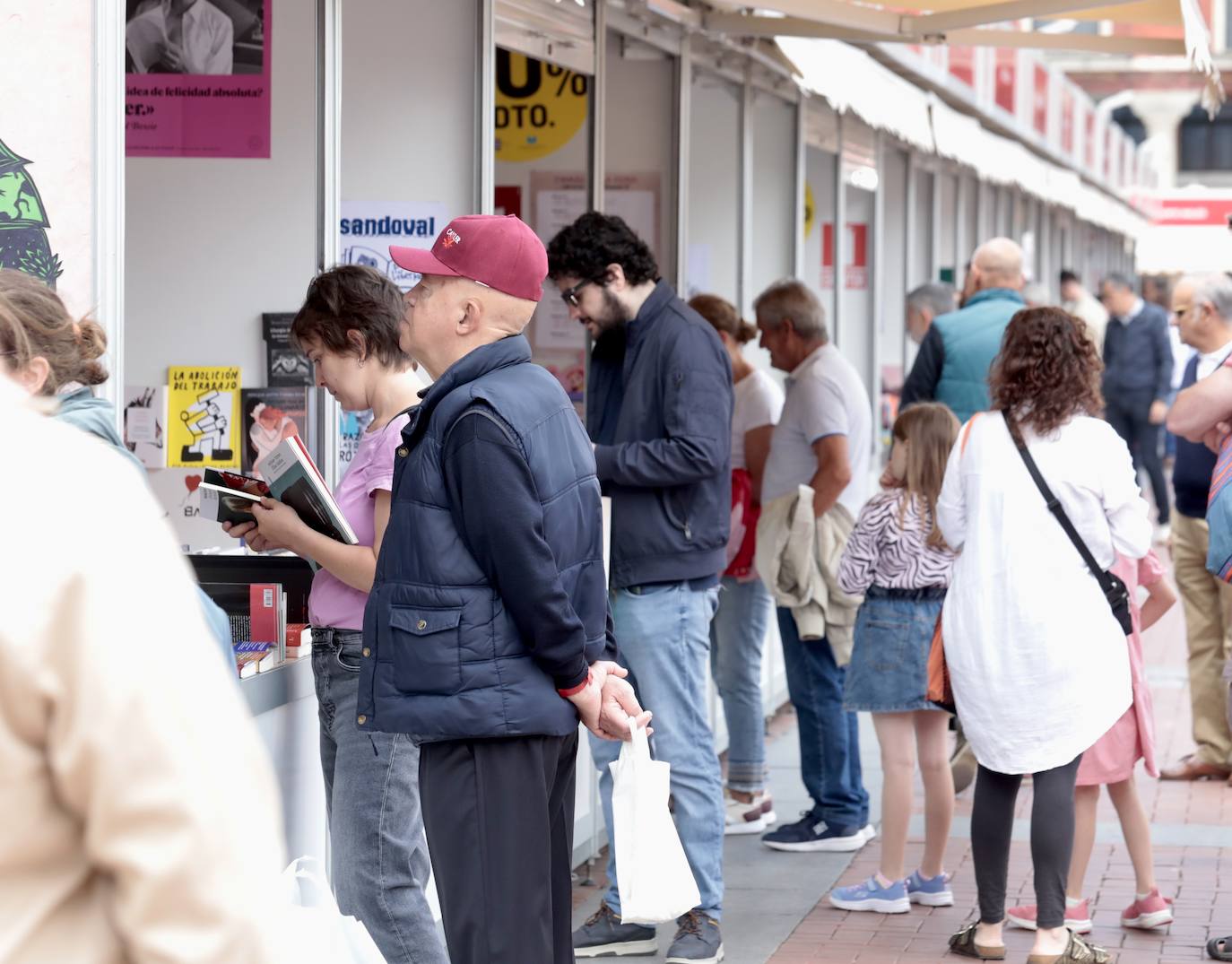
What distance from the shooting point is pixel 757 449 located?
6527mm

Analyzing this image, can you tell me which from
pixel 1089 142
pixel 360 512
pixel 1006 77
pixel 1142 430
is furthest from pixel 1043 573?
pixel 1089 142

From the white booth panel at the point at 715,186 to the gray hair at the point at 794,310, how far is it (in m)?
1.69

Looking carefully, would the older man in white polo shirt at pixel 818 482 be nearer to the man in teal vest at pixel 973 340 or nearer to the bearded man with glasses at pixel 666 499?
the man in teal vest at pixel 973 340

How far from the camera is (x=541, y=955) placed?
3227 millimetres

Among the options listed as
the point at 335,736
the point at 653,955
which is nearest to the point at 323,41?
the point at 335,736

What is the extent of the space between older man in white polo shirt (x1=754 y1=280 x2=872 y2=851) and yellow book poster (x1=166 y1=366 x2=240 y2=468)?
201 centimetres

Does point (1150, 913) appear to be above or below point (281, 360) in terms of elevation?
below

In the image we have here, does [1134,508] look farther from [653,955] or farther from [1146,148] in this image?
[1146,148]

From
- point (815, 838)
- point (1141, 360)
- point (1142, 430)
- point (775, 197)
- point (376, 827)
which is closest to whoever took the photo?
point (376, 827)

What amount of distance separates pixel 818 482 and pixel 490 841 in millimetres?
3148

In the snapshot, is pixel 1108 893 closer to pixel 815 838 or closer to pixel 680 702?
pixel 815 838

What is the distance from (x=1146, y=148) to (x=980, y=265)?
43.1 meters

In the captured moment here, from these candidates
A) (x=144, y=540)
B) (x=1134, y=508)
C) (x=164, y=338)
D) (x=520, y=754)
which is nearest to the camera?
(x=144, y=540)

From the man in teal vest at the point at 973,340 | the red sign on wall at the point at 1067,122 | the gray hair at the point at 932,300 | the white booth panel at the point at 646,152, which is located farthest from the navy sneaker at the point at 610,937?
the red sign on wall at the point at 1067,122
